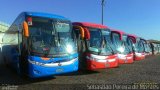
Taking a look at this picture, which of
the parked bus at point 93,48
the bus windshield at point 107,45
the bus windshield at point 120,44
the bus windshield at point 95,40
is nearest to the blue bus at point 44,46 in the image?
the parked bus at point 93,48

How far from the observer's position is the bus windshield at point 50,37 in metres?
12.3

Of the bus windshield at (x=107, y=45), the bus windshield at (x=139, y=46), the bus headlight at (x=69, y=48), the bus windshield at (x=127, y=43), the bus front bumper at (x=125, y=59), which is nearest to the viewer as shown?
the bus headlight at (x=69, y=48)

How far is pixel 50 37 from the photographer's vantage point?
12.7 meters

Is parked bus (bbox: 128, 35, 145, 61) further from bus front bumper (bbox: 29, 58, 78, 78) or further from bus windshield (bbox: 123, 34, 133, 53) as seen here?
bus front bumper (bbox: 29, 58, 78, 78)

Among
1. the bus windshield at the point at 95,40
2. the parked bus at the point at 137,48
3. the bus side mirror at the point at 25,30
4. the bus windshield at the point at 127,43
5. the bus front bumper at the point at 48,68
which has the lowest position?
the parked bus at the point at 137,48

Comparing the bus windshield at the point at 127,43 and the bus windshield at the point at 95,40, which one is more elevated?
the bus windshield at the point at 95,40

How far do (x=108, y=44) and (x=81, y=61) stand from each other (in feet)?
6.87

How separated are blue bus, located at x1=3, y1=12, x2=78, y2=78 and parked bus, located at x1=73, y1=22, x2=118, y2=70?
161cm

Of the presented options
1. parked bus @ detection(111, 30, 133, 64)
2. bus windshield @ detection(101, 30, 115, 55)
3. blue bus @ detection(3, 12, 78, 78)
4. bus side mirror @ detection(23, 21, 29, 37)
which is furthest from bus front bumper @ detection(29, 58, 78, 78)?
parked bus @ detection(111, 30, 133, 64)

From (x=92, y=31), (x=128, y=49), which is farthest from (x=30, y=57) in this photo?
(x=128, y=49)

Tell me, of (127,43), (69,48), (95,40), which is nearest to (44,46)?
(69,48)

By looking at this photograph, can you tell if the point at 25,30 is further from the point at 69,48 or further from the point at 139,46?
the point at 139,46

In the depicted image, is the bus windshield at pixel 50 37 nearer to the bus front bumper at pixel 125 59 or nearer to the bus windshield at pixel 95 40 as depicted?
the bus windshield at pixel 95 40

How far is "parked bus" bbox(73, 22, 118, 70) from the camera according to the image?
15.3 metres
